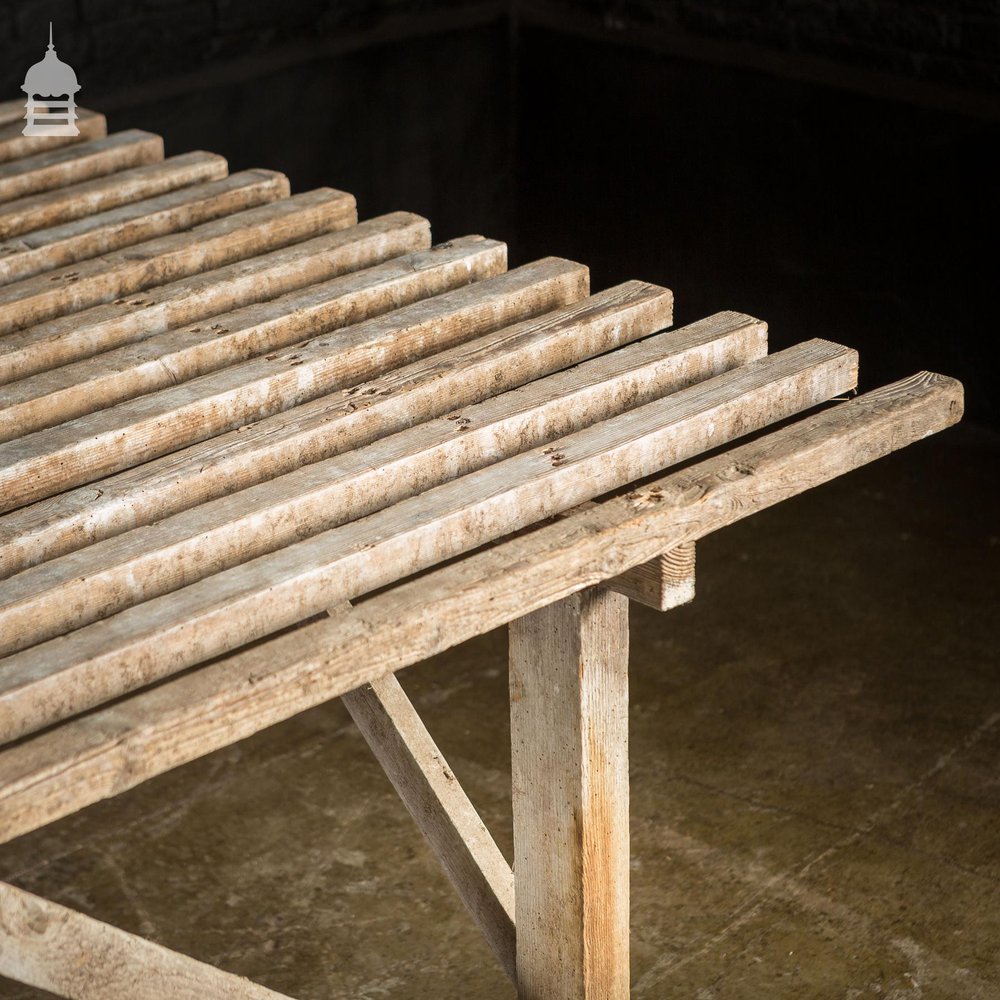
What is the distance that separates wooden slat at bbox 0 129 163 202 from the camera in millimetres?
3229

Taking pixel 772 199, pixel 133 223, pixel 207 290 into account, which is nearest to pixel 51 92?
pixel 133 223

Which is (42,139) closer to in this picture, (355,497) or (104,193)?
(104,193)

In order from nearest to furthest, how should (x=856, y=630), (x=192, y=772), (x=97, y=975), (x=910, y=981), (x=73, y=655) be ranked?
(x=73, y=655), (x=97, y=975), (x=910, y=981), (x=192, y=772), (x=856, y=630)

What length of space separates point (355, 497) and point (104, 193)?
4.21ft

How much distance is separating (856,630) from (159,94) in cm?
284

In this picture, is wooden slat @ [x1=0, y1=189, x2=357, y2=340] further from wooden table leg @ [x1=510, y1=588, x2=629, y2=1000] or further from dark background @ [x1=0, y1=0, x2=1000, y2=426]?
dark background @ [x1=0, y1=0, x2=1000, y2=426]

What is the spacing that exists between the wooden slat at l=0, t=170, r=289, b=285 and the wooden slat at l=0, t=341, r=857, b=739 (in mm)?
1086

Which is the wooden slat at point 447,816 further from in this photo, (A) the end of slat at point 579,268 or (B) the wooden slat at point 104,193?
(B) the wooden slat at point 104,193

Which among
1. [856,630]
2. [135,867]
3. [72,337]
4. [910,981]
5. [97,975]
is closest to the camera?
[97,975]

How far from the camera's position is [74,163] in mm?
3281

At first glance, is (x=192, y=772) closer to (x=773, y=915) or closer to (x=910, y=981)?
(x=773, y=915)

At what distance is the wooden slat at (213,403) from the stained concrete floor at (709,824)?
1525 mm

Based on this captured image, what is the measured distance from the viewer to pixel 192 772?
4.21 metres

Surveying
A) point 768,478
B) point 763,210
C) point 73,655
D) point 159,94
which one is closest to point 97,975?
point 73,655
